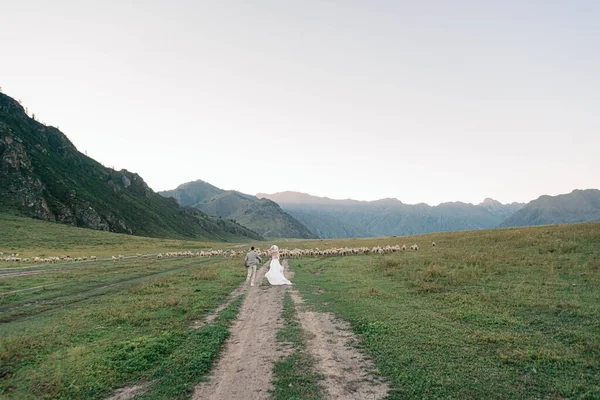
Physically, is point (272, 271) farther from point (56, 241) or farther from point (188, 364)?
point (56, 241)

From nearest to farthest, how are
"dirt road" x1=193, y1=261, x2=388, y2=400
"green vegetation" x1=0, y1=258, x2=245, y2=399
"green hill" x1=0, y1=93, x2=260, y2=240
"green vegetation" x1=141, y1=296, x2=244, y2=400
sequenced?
"dirt road" x1=193, y1=261, x2=388, y2=400
"green vegetation" x1=141, y1=296, x2=244, y2=400
"green vegetation" x1=0, y1=258, x2=245, y2=399
"green hill" x1=0, y1=93, x2=260, y2=240

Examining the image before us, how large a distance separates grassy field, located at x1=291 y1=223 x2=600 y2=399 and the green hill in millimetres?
132458

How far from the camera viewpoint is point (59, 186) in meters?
137

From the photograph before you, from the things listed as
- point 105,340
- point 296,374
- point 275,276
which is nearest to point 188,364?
point 296,374

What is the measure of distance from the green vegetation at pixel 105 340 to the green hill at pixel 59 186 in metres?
119

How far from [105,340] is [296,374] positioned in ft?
27.1

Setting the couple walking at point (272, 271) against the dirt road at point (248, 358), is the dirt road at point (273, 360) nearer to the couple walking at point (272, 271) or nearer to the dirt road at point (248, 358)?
the dirt road at point (248, 358)

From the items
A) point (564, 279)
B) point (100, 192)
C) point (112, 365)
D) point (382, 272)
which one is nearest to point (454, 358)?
point (112, 365)

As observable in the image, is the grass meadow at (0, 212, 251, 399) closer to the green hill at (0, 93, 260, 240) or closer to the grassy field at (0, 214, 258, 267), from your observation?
the grassy field at (0, 214, 258, 267)

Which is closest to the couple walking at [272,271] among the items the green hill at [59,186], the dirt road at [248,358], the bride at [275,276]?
the bride at [275,276]

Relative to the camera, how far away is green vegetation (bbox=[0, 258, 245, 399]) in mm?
8836

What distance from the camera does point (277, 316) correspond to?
612 inches

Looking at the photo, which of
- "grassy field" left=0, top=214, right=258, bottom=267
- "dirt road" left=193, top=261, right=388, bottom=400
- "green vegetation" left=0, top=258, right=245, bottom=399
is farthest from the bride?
"grassy field" left=0, top=214, right=258, bottom=267

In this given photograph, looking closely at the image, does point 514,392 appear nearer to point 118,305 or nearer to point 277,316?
point 277,316
